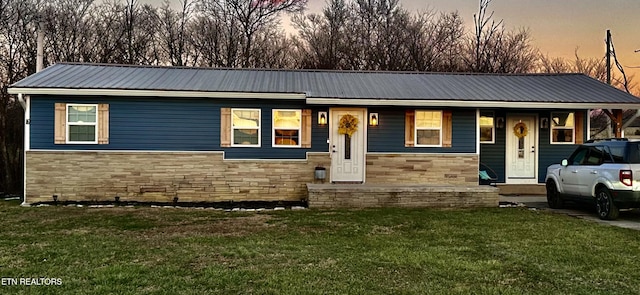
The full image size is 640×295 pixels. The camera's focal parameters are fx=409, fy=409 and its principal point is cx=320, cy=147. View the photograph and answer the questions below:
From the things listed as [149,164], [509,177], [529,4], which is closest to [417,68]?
[529,4]

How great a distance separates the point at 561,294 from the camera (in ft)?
12.0

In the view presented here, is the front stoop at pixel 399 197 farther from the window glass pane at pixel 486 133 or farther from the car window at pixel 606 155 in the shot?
the window glass pane at pixel 486 133

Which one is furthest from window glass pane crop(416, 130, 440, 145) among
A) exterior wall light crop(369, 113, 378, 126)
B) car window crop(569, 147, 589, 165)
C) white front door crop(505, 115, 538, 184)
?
car window crop(569, 147, 589, 165)

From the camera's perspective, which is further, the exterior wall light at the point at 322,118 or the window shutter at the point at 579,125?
the window shutter at the point at 579,125

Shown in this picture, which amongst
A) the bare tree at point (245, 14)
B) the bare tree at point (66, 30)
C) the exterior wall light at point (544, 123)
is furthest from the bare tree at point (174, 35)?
the exterior wall light at point (544, 123)

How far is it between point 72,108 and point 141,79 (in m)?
1.85

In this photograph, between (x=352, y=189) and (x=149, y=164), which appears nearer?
(x=352, y=189)

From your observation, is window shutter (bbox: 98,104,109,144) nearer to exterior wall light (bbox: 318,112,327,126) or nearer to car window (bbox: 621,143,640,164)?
exterior wall light (bbox: 318,112,327,126)

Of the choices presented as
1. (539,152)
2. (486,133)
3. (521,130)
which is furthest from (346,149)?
(539,152)

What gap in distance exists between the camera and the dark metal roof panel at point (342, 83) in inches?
413

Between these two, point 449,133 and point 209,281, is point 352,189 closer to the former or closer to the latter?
point 449,133

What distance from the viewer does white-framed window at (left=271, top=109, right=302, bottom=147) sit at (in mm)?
10633

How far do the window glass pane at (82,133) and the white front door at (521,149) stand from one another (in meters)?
11.4

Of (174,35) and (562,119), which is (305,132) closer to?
(562,119)
